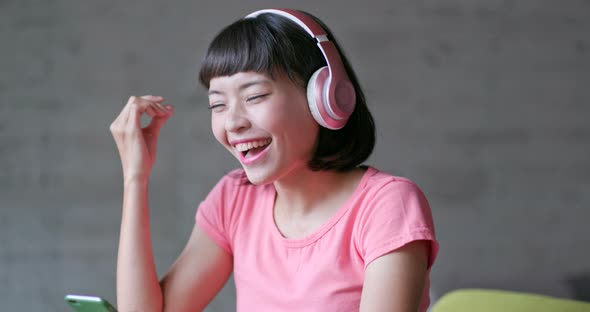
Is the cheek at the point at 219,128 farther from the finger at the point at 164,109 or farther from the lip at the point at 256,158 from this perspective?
the finger at the point at 164,109

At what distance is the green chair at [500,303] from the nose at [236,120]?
1016 millimetres

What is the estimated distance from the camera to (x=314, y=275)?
3.70 ft

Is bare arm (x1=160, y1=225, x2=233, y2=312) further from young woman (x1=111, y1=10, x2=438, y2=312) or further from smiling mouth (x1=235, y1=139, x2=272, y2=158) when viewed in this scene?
smiling mouth (x1=235, y1=139, x2=272, y2=158)

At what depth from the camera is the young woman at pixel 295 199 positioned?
1.07 m

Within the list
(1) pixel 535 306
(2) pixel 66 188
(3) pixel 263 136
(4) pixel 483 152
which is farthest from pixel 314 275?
(2) pixel 66 188

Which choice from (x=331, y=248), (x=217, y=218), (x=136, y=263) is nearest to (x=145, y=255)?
(x=136, y=263)

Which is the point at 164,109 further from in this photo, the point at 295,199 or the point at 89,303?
the point at 89,303

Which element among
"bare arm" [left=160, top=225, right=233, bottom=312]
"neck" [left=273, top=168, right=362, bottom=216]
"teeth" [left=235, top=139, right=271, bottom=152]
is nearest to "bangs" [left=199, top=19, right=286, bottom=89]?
"teeth" [left=235, top=139, right=271, bottom=152]

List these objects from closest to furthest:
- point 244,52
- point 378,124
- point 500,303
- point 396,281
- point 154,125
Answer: point 396,281 < point 244,52 < point 154,125 < point 500,303 < point 378,124

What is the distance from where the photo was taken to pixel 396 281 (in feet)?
3.34

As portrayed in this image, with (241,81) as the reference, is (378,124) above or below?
below

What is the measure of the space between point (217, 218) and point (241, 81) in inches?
13.0

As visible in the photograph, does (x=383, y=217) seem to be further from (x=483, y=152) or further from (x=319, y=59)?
(x=483, y=152)

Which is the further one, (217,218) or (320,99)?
(217,218)
